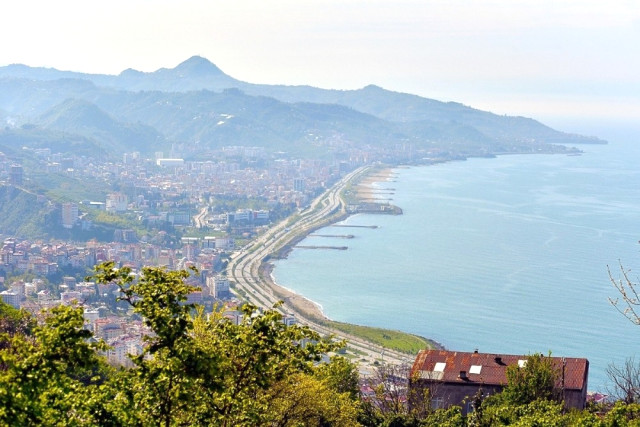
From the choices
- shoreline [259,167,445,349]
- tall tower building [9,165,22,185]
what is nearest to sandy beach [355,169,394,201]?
shoreline [259,167,445,349]

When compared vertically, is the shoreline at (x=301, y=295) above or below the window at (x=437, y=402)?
below

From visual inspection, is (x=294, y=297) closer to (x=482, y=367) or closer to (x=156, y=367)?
(x=482, y=367)

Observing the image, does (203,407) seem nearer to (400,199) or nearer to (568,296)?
(568,296)

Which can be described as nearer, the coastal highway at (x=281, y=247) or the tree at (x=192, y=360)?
the tree at (x=192, y=360)

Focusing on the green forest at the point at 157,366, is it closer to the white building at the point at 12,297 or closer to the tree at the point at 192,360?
the tree at the point at 192,360

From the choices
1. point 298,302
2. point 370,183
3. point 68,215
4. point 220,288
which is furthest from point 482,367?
point 370,183

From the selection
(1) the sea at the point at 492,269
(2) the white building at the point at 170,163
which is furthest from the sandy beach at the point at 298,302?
(2) the white building at the point at 170,163
